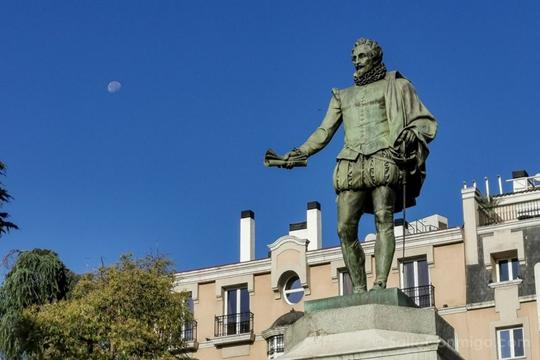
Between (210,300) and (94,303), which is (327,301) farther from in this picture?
(210,300)

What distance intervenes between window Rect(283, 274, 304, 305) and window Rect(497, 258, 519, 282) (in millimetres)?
8267

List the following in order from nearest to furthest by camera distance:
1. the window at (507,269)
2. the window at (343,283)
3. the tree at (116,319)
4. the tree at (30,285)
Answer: the tree at (116,319), the tree at (30,285), the window at (507,269), the window at (343,283)

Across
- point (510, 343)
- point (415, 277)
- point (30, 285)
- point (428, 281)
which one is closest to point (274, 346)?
point (415, 277)

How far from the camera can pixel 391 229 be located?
14000 mm

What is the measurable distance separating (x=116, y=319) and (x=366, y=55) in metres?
23.8

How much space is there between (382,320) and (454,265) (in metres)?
36.9

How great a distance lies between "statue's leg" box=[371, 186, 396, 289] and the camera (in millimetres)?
13859

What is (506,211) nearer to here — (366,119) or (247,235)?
(247,235)

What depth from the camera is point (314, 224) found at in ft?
186

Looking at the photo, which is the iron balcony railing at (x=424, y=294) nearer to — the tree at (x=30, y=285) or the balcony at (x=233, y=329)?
the balcony at (x=233, y=329)

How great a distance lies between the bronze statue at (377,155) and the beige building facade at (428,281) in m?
31.7

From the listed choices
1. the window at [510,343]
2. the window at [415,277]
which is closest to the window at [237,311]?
the window at [415,277]

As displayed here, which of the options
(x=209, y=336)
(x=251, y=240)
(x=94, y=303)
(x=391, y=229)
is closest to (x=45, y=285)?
(x=94, y=303)

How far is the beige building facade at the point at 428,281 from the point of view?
157 ft
